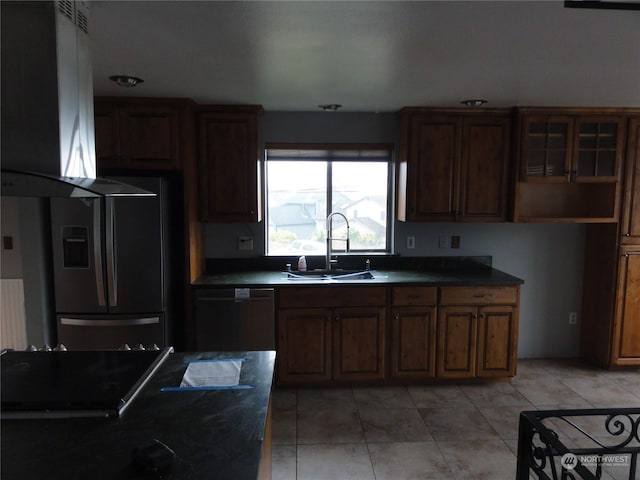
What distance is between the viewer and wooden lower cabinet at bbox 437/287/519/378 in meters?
3.49

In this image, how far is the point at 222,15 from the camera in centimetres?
175

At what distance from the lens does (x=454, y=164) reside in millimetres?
3625

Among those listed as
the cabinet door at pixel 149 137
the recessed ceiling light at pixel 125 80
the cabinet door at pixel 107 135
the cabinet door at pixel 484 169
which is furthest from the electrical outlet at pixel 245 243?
the cabinet door at pixel 484 169

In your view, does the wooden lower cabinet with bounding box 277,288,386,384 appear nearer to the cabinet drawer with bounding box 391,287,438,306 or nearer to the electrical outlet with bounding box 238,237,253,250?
the cabinet drawer with bounding box 391,287,438,306

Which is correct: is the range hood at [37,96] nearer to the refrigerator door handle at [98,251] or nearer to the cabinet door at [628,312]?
the refrigerator door handle at [98,251]

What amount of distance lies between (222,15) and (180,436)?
5.11ft

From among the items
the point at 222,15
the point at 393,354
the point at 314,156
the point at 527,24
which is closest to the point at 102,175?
the point at 314,156

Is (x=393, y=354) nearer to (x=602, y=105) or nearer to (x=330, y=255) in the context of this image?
(x=330, y=255)

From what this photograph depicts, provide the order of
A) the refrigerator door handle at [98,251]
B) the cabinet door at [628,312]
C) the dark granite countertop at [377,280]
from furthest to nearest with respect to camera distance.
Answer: the cabinet door at [628,312]
the dark granite countertop at [377,280]
the refrigerator door handle at [98,251]

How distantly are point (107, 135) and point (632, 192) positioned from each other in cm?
427

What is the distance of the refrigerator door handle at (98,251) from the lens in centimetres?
289

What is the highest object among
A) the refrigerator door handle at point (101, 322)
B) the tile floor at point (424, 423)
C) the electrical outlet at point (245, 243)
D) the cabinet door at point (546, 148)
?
the cabinet door at point (546, 148)

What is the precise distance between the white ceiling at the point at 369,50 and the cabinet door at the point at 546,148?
0.28 m

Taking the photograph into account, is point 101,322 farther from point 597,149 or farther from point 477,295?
point 597,149
